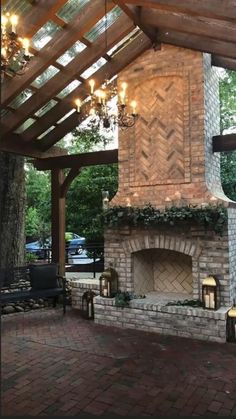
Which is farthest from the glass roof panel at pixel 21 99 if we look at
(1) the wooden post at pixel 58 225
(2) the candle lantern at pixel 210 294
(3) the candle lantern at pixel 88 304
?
(2) the candle lantern at pixel 210 294

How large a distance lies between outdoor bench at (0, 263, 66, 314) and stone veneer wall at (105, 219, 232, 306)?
1109 mm

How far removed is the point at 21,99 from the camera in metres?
6.11

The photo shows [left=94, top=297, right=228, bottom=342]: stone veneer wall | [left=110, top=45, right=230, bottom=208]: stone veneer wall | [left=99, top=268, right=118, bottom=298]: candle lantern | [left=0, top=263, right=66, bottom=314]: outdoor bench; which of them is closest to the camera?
[left=94, top=297, right=228, bottom=342]: stone veneer wall

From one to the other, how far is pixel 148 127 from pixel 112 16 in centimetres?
175

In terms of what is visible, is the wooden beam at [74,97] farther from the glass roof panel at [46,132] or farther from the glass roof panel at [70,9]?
the glass roof panel at [70,9]

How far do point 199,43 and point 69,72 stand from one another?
81.8 inches

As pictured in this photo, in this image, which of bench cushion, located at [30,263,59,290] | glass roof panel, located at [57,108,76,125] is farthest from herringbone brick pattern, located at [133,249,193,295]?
glass roof panel, located at [57,108,76,125]

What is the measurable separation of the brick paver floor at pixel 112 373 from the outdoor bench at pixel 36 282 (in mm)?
783

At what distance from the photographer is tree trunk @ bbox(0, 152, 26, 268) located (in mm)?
A: 7891

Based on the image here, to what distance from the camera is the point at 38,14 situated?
445cm

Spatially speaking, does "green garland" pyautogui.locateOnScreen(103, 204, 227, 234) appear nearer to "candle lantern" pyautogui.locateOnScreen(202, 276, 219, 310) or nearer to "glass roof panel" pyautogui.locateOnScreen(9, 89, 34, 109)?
"candle lantern" pyautogui.locateOnScreen(202, 276, 219, 310)

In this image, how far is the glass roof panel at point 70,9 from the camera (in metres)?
4.73

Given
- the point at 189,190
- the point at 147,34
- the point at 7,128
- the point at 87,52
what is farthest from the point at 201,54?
the point at 7,128

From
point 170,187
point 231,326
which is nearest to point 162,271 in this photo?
point 170,187
